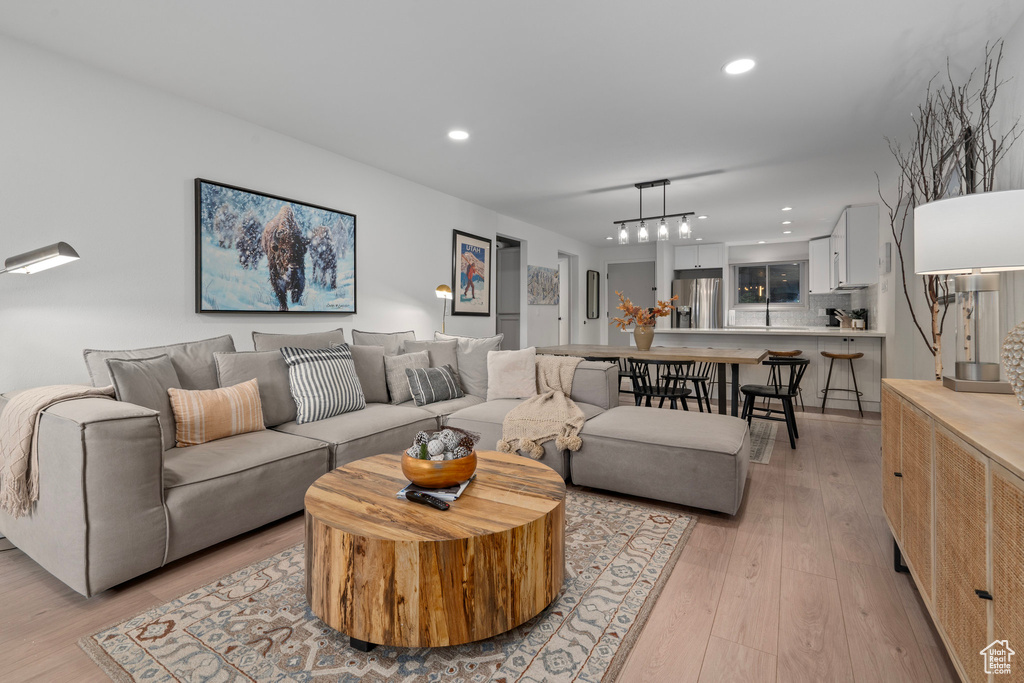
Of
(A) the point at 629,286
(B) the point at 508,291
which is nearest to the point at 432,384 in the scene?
(B) the point at 508,291

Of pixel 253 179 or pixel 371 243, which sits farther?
pixel 371 243

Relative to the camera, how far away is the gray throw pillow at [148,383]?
2.25m

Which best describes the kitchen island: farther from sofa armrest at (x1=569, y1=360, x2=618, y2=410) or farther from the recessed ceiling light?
the recessed ceiling light

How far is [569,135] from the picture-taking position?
3516mm

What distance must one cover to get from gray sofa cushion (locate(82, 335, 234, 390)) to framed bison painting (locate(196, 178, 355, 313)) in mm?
334

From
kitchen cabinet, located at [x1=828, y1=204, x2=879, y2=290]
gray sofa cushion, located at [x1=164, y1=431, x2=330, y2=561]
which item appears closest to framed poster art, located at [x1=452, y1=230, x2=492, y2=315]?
gray sofa cushion, located at [x1=164, y1=431, x2=330, y2=561]

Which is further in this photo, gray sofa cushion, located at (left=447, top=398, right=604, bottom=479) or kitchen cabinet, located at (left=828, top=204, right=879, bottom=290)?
kitchen cabinet, located at (left=828, top=204, right=879, bottom=290)

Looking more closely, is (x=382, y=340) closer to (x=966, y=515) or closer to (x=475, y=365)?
(x=475, y=365)

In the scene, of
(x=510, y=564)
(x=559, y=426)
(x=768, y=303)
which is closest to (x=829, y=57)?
(x=559, y=426)

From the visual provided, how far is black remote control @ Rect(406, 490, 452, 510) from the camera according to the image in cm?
163

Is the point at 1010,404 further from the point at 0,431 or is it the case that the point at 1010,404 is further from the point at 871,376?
the point at 871,376

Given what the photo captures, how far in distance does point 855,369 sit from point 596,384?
389 cm

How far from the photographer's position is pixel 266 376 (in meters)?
2.93

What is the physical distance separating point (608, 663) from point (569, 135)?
3.25 metres
